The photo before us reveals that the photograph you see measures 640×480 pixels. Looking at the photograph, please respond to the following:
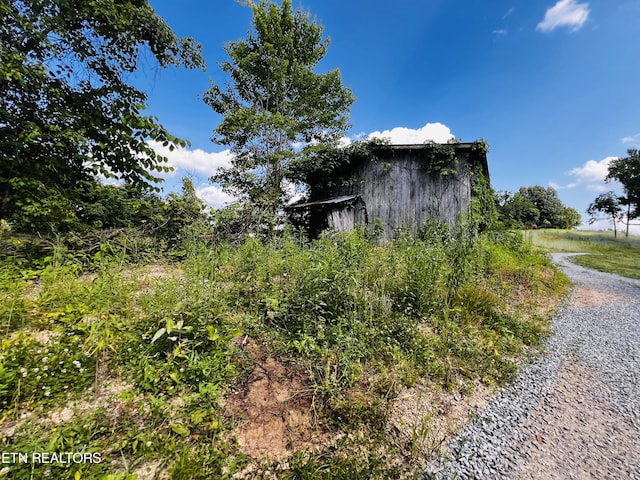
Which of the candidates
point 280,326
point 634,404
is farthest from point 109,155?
point 634,404

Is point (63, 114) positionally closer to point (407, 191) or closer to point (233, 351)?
point (233, 351)

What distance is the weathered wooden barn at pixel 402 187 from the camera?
8508 mm

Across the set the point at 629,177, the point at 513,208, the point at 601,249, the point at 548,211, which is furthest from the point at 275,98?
the point at 548,211

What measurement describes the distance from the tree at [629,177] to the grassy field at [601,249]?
2.99 m

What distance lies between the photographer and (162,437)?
1562 mm

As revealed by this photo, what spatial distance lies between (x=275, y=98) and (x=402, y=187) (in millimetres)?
7413

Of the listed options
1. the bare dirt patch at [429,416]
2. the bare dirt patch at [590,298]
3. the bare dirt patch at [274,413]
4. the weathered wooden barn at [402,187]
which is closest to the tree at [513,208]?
the weathered wooden barn at [402,187]

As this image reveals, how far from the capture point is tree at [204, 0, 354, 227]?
1069 cm

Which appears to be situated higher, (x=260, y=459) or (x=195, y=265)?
(x=195, y=265)

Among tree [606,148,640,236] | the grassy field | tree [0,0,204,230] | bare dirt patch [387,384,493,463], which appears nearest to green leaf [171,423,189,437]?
bare dirt patch [387,384,493,463]

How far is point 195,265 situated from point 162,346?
3.50 ft

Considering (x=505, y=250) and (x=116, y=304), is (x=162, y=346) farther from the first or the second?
(x=505, y=250)

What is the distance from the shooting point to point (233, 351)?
232cm

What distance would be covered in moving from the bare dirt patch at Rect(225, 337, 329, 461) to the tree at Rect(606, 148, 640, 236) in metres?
36.0
